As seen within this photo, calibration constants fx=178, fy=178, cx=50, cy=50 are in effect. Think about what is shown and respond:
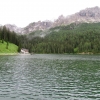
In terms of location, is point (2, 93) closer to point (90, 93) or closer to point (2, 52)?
point (90, 93)

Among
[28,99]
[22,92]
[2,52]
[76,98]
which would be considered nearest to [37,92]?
[22,92]

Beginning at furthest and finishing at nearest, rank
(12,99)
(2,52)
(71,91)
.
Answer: (2,52) < (71,91) < (12,99)

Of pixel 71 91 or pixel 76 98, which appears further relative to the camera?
pixel 71 91

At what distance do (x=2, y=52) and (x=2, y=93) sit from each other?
6813 inches

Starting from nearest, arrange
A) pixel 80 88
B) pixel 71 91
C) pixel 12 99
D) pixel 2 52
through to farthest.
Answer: pixel 12 99 → pixel 71 91 → pixel 80 88 → pixel 2 52

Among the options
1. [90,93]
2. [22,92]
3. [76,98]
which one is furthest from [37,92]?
[90,93]

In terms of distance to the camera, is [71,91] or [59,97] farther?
[71,91]

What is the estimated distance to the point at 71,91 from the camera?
3497cm

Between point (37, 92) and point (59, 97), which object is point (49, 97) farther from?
point (37, 92)

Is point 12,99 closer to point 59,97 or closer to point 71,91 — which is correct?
point 59,97

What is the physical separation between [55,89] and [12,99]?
10481mm

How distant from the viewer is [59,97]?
3056cm

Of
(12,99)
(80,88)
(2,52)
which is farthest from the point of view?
(2,52)

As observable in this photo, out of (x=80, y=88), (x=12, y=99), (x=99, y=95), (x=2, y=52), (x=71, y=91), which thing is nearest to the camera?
(x=12, y=99)
